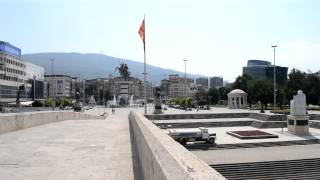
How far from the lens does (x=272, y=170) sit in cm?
1955

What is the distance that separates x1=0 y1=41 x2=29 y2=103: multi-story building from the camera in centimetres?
9981

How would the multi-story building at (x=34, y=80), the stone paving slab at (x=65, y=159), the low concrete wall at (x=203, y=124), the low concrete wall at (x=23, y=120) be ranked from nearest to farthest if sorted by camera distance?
1. the stone paving slab at (x=65, y=159)
2. the low concrete wall at (x=23, y=120)
3. the low concrete wall at (x=203, y=124)
4. the multi-story building at (x=34, y=80)

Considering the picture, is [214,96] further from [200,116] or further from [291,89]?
[200,116]

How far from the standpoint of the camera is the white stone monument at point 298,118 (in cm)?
3281

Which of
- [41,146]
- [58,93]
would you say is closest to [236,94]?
[41,146]

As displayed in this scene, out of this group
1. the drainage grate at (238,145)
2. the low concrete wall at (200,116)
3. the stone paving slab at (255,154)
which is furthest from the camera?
the low concrete wall at (200,116)

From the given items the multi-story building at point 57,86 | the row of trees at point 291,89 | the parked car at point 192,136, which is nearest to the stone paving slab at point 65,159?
the parked car at point 192,136

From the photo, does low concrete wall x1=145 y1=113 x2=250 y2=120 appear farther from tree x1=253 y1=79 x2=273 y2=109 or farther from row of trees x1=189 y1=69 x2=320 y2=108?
tree x1=253 y1=79 x2=273 y2=109

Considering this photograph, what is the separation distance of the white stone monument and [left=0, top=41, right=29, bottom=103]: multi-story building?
75.3 metres

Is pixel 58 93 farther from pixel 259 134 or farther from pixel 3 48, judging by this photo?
pixel 259 134

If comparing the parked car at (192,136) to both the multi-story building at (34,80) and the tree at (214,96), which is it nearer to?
the multi-story building at (34,80)

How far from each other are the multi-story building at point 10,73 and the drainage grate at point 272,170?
279ft

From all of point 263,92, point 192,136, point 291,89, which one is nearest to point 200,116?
point 192,136

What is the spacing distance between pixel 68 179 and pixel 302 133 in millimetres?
27493
